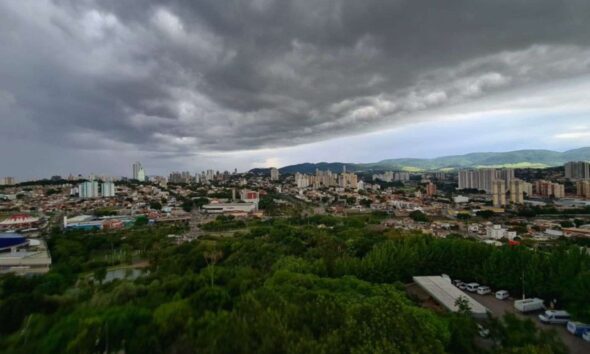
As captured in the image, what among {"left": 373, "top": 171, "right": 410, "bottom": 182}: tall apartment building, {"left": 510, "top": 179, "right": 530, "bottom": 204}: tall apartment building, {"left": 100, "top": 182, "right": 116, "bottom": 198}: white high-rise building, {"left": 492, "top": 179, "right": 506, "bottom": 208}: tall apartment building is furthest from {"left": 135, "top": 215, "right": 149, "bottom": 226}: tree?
{"left": 373, "top": 171, "right": 410, "bottom": 182}: tall apartment building

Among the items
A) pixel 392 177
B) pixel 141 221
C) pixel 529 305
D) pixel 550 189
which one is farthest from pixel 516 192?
pixel 392 177

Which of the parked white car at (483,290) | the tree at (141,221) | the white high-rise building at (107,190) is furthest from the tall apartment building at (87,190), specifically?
the parked white car at (483,290)

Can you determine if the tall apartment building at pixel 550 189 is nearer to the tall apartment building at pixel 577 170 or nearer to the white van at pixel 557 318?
the tall apartment building at pixel 577 170

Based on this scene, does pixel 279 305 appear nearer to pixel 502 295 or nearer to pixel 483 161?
pixel 502 295

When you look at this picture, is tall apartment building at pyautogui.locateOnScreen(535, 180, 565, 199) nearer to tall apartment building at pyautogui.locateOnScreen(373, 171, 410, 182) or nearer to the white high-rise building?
tall apartment building at pyautogui.locateOnScreen(373, 171, 410, 182)

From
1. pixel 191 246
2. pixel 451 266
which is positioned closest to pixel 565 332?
pixel 451 266

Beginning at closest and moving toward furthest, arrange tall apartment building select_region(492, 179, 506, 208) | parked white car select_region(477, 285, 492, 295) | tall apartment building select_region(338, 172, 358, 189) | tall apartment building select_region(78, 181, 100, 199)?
parked white car select_region(477, 285, 492, 295) → tall apartment building select_region(492, 179, 506, 208) → tall apartment building select_region(78, 181, 100, 199) → tall apartment building select_region(338, 172, 358, 189)
